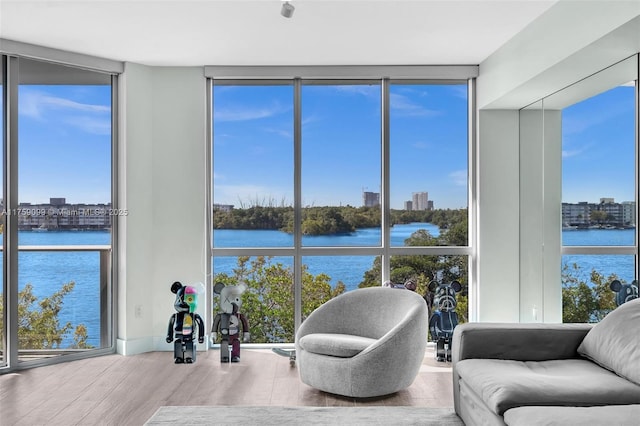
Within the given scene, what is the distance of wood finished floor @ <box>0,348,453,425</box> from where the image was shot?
3732 mm

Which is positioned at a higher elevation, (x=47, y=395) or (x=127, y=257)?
(x=127, y=257)

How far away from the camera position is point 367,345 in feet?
13.2

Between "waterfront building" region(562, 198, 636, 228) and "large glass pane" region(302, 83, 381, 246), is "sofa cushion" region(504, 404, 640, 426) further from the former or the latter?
"large glass pane" region(302, 83, 381, 246)

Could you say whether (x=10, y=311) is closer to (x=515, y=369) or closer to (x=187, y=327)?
(x=187, y=327)

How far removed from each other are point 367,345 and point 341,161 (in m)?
2.20

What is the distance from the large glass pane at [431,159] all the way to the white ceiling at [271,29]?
0.38 meters

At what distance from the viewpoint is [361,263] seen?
570 cm

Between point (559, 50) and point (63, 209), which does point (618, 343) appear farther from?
point (63, 209)

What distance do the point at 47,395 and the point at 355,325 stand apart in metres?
2.23

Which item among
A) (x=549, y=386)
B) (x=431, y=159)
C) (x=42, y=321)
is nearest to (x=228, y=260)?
(x=42, y=321)

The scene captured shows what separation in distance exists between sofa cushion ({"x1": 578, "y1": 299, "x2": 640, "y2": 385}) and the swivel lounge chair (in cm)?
113

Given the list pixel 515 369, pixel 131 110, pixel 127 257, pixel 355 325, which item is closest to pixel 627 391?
pixel 515 369

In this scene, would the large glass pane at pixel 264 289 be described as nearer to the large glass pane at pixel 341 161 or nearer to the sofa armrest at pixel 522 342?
the large glass pane at pixel 341 161

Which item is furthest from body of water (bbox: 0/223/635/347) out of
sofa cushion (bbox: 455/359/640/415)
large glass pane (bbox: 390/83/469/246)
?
sofa cushion (bbox: 455/359/640/415)
